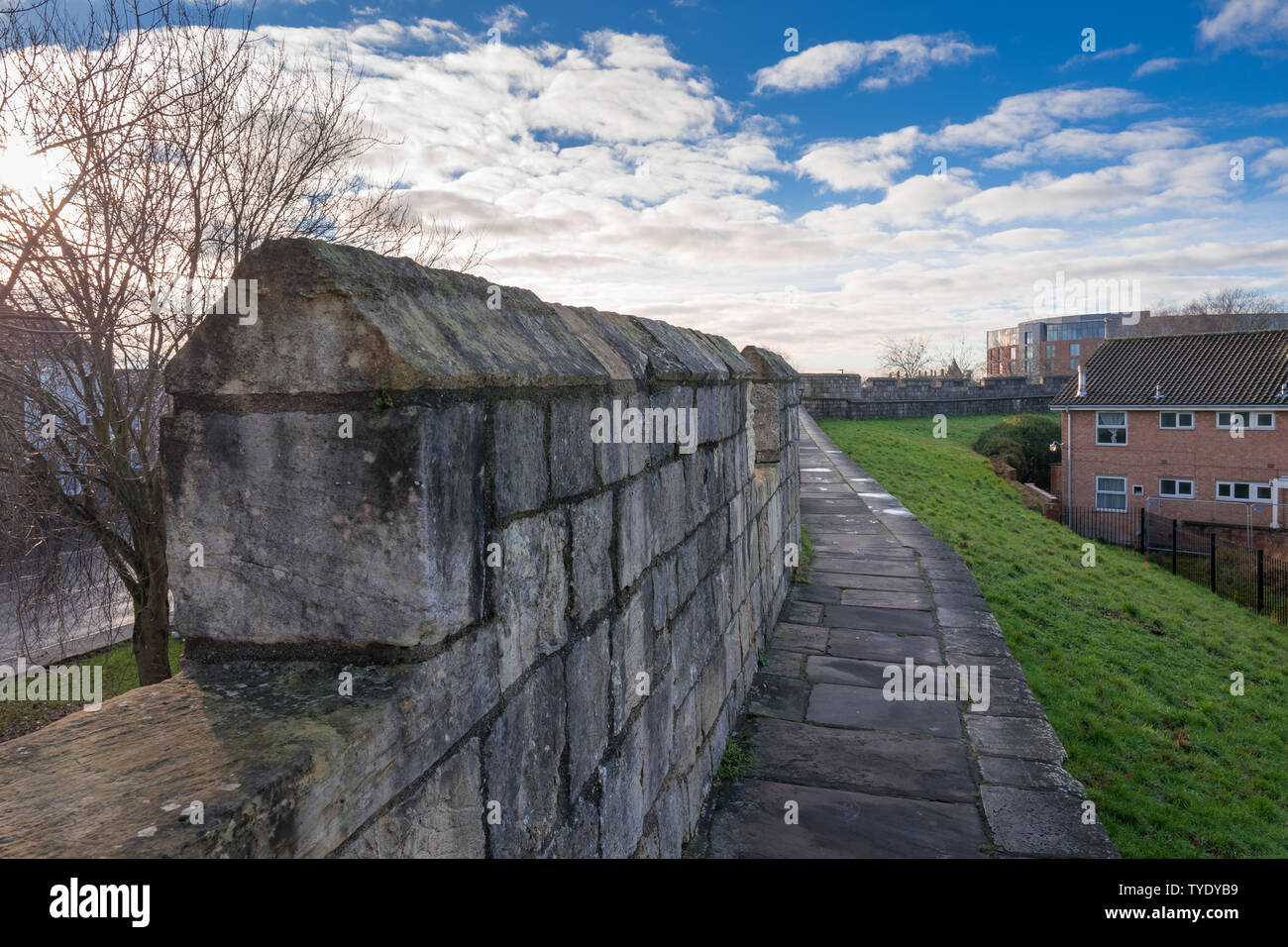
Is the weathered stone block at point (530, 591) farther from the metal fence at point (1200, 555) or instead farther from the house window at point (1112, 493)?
the house window at point (1112, 493)

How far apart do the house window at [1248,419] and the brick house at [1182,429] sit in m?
0.03

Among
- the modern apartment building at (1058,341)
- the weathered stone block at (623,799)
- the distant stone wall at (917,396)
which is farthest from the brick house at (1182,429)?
the modern apartment building at (1058,341)

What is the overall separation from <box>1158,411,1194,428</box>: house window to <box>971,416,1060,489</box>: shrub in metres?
3.79

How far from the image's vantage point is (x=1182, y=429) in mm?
25266

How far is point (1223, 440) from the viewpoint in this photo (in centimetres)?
2450

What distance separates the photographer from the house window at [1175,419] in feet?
82.4

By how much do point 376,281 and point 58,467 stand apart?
272 inches

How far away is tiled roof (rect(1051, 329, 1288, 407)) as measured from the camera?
24219 millimetres

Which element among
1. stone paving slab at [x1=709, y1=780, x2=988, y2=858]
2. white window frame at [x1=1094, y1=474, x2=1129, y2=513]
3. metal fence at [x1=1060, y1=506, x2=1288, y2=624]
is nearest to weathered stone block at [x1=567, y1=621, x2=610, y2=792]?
stone paving slab at [x1=709, y1=780, x2=988, y2=858]

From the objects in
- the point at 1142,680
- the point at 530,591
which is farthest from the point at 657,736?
the point at 1142,680
